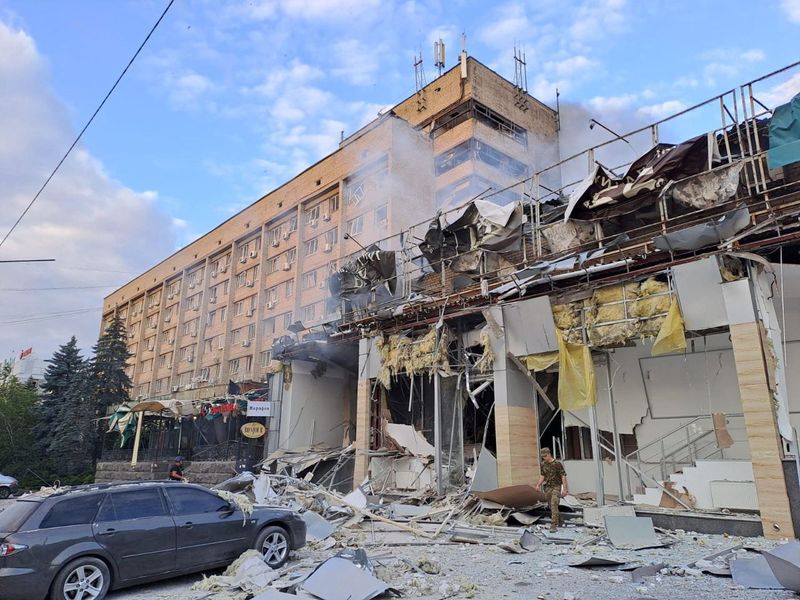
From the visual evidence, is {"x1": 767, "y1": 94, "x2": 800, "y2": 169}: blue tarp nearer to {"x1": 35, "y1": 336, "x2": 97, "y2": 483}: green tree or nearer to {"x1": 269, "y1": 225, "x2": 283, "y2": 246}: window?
{"x1": 35, "y1": 336, "x2": 97, "y2": 483}: green tree

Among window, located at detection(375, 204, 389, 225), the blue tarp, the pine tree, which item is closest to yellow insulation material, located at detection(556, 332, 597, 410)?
the blue tarp

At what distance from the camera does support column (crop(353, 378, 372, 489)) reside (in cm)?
1777

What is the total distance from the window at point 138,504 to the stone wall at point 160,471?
11333 mm

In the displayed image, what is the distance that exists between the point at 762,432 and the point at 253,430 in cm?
1747

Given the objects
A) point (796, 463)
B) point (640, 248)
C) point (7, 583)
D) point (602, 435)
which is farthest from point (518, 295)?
point (7, 583)

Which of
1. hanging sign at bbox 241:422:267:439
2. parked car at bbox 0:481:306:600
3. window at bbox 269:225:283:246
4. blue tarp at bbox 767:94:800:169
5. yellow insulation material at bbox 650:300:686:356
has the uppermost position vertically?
window at bbox 269:225:283:246

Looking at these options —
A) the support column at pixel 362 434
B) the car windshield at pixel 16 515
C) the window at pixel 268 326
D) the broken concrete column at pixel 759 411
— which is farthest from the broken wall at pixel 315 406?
the window at pixel 268 326

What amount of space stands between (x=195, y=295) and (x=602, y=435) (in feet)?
155

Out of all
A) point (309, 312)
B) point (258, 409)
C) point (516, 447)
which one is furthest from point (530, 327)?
point (309, 312)

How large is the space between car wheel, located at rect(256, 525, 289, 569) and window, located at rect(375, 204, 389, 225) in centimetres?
2919

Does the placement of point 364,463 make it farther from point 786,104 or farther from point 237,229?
point 237,229

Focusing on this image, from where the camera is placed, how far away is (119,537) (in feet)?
22.7

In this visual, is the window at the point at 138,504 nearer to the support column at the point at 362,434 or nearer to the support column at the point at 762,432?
the support column at the point at 762,432

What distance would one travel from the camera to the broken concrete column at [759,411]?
9789mm
